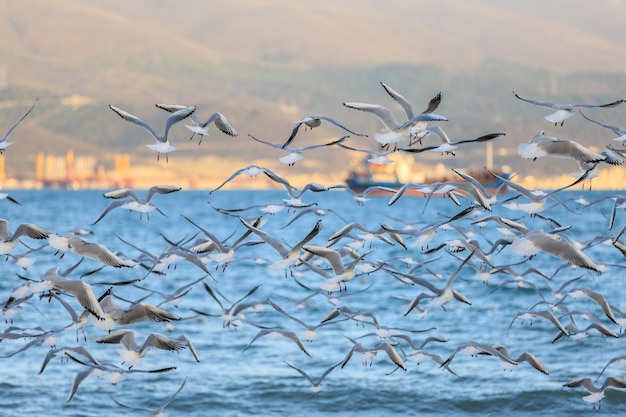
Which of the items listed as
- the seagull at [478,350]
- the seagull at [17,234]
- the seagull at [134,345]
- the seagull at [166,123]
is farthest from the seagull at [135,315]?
the seagull at [478,350]

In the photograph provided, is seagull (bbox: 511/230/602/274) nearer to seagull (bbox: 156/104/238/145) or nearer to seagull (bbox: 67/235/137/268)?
seagull (bbox: 156/104/238/145)

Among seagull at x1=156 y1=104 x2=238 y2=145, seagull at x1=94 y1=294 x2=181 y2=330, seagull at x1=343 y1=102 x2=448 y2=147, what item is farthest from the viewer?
seagull at x1=343 y1=102 x2=448 y2=147

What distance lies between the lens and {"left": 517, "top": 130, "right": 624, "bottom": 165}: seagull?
1426cm

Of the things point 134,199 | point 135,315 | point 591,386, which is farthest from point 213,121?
point 591,386

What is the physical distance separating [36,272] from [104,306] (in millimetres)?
24248

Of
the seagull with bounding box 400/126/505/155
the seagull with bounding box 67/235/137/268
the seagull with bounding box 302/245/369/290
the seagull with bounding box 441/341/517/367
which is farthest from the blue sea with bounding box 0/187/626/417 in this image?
the seagull with bounding box 400/126/505/155

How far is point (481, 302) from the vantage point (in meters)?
29.2

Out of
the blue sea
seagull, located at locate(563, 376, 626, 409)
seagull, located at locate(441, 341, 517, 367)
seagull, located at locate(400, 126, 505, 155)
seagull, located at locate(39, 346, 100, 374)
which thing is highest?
seagull, located at locate(400, 126, 505, 155)

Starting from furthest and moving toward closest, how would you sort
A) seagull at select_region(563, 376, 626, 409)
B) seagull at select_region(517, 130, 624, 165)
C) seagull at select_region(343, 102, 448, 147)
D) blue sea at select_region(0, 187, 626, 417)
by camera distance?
1. blue sea at select_region(0, 187, 626, 417)
2. seagull at select_region(563, 376, 626, 409)
3. seagull at select_region(343, 102, 448, 147)
4. seagull at select_region(517, 130, 624, 165)

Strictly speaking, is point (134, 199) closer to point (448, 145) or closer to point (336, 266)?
point (336, 266)

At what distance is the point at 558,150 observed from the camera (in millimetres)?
14516

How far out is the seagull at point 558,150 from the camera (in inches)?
561

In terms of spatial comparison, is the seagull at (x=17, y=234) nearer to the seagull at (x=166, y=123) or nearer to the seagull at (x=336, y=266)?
the seagull at (x=166, y=123)

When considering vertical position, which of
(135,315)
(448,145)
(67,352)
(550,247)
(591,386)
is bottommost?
(591,386)
